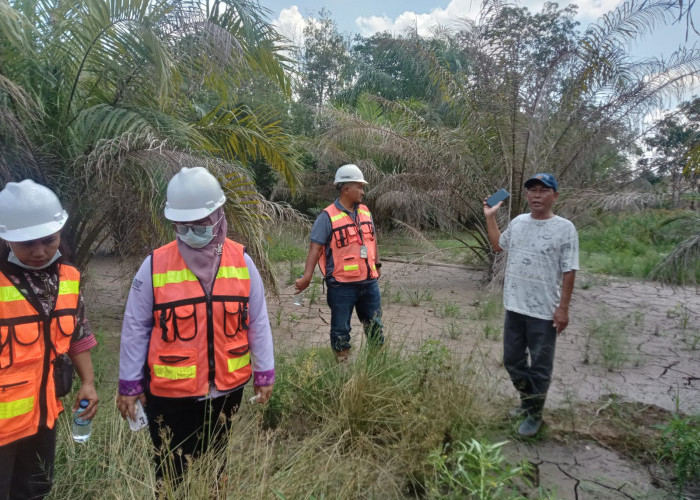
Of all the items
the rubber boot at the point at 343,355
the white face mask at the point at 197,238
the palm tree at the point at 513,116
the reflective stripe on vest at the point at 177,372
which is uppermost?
the palm tree at the point at 513,116

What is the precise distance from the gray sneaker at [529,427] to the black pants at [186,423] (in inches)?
71.8

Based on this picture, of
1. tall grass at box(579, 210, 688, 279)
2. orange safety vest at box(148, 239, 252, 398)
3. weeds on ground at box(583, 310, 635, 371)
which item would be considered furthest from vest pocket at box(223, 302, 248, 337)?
tall grass at box(579, 210, 688, 279)

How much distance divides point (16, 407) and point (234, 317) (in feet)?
2.72

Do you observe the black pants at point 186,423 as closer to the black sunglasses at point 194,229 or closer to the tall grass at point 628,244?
the black sunglasses at point 194,229

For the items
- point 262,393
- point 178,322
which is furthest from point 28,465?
point 262,393

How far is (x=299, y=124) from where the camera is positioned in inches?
702

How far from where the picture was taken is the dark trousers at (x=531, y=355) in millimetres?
3011

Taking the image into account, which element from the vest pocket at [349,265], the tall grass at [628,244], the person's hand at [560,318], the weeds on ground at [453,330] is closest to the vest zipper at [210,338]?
the vest pocket at [349,265]

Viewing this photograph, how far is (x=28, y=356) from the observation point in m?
1.80

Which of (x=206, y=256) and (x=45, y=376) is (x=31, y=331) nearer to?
(x=45, y=376)

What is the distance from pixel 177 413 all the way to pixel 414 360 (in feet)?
5.32

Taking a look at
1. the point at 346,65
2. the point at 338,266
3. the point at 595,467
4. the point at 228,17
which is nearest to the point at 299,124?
the point at 346,65

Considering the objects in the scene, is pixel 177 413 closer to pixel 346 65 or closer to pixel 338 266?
pixel 338 266

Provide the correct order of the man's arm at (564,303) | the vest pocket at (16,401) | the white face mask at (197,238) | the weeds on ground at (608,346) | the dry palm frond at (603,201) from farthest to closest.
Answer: the dry palm frond at (603,201)
the weeds on ground at (608,346)
the man's arm at (564,303)
the white face mask at (197,238)
the vest pocket at (16,401)
